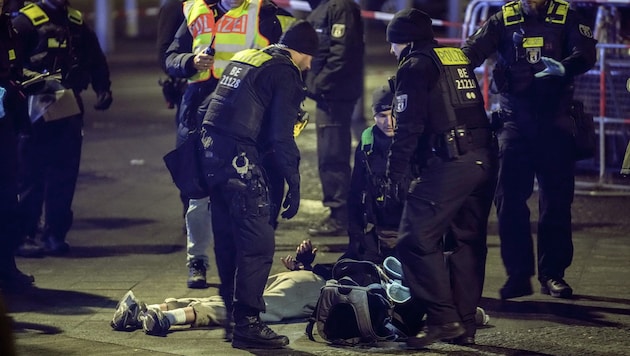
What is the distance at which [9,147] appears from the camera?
8.11m

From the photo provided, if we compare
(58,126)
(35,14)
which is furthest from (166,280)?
(35,14)

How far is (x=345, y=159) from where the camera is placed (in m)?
9.92

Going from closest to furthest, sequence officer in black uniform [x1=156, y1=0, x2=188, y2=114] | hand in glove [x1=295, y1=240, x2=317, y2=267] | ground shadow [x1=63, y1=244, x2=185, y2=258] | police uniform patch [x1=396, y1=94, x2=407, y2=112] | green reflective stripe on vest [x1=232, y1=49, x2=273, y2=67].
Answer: police uniform patch [x1=396, y1=94, x2=407, y2=112] → green reflective stripe on vest [x1=232, y1=49, x2=273, y2=67] → hand in glove [x1=295, y1=240, x2=317, y2=267] → officer in black uniform [x1=156, y1=0, x2=188, y2=114] → ground shadow [x1=63, y1=244, x2=185, y2=258]

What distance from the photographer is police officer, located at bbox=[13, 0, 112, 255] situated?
29.4 feet

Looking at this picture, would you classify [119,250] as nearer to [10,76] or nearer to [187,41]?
[10,76]

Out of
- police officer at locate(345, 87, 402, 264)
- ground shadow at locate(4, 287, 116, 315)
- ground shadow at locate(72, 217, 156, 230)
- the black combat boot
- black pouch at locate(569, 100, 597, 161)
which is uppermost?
black pouch at locate(569, 100, 597, 161)

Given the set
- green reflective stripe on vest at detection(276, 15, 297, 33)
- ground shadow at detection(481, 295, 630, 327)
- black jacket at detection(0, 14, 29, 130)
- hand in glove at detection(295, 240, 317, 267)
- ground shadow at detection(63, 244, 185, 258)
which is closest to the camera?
ground shadow at detection(481, 295, 630, 327)

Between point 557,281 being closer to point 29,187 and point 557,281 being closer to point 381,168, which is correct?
point 381,168

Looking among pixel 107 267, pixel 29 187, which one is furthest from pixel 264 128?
pixel 29 187

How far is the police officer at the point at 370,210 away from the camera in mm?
7570

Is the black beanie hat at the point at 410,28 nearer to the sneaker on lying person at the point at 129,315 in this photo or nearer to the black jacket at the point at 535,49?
the black jacket at the point at 535,49

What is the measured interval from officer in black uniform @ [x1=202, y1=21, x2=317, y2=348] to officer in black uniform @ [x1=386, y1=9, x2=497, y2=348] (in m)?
0.58

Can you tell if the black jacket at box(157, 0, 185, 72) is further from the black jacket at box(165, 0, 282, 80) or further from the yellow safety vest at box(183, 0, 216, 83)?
the yellow safety vest at box(183, 0, 216, 83)

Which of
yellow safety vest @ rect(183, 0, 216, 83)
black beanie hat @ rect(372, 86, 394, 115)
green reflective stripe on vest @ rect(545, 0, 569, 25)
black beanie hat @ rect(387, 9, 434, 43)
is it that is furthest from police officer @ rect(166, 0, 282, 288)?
green reflective stripe on vest @ rect(545, 0, 569, 25)
